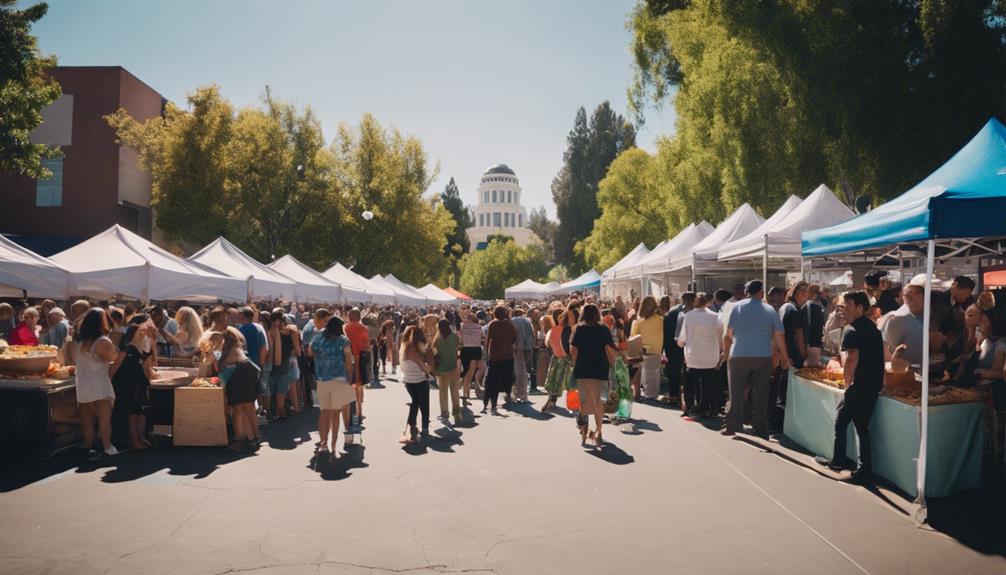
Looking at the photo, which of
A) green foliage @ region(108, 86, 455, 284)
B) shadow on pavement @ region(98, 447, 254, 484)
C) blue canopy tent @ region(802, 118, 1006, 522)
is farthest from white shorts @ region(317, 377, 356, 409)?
green foliage @ region(108, 86, 455, 284)

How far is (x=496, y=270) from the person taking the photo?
82375 mm

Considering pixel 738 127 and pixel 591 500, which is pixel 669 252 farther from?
pixel 591 500

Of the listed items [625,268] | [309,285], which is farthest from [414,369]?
[625,268]

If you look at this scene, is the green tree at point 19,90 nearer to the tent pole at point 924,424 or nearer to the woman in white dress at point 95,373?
the woman in white dress at point 95,373

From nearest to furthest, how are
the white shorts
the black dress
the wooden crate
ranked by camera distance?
the white shorts, the black dress, the wooden crate

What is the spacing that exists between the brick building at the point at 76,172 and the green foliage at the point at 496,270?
164 ft

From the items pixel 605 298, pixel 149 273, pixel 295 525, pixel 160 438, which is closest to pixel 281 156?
pixel 605 298

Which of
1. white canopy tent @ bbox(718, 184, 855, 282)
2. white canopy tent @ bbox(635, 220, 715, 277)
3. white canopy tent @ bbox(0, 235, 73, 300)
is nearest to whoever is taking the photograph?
white canopy tent @ bbox(0, 235, 73, 300)

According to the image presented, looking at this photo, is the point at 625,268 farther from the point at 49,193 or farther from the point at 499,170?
the point at 499,170

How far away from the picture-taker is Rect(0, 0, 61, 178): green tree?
16766 millimetres

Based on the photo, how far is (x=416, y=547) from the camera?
5023 millimetres

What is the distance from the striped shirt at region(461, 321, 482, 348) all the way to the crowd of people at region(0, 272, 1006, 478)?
0.03 metres

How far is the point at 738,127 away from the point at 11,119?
1964cm

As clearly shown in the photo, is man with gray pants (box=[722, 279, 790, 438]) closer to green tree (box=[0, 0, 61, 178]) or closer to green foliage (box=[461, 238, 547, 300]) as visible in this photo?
green tree (box=[0, 0, 61, 178])
